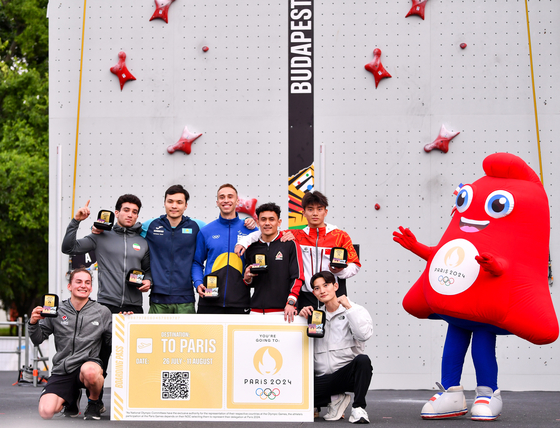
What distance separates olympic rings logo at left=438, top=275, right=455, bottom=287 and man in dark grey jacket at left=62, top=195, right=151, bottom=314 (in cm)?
211

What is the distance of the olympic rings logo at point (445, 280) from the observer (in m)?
4.58

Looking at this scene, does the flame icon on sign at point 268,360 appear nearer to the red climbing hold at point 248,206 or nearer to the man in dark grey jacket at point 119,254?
the man in dark grey jacket at point 119,254

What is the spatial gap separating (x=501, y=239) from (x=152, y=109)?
12.3 feet

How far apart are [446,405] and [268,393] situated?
1313 millimetres

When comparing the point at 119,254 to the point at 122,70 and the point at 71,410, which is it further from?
the point at 122,70

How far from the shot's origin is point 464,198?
15.8 ft

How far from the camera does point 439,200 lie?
21.3 ft

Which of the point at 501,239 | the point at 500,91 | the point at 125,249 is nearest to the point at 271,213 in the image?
the point at 125,249

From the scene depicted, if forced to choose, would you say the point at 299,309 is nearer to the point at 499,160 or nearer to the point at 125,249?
the point at 125,249

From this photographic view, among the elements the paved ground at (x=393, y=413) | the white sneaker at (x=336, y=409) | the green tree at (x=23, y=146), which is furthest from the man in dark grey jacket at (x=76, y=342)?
the green tree at (x=23, y=146)

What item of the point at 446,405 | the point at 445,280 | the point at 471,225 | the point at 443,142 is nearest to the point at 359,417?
the point at 446,405

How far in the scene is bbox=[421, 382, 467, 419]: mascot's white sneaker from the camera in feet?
15.2

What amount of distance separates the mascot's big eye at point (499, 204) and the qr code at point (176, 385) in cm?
242

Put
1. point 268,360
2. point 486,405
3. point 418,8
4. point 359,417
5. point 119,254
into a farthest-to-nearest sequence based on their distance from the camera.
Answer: point 418,8
point 119,254
point 486,405
point 268,360
point 359,417
